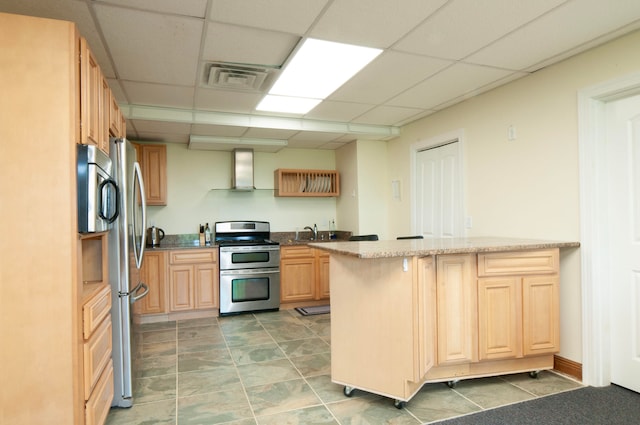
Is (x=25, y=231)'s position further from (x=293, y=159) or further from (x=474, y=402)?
(x=293, y=159)

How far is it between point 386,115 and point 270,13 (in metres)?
2.43

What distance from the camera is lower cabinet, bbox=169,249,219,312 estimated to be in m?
4.61

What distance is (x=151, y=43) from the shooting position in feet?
7.97

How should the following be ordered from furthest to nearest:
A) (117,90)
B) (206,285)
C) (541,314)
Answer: (206,285), (117,90), (541,314)

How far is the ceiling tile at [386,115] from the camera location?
160 inches

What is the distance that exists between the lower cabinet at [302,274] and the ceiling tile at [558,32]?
320 centimetres

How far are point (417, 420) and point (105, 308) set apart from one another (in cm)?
192

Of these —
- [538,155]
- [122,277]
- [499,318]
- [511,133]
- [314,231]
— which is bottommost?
[499,318]

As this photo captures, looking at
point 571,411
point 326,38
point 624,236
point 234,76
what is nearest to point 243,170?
point 234,76

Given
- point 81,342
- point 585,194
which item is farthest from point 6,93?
point 585,194

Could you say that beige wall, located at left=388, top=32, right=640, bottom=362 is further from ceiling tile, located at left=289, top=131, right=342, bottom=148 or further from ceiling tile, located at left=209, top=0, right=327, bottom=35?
ceiling tile, located at left=209, top=0, right=327, bottom=35

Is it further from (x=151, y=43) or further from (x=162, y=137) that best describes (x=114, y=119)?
(x=162, y=137)

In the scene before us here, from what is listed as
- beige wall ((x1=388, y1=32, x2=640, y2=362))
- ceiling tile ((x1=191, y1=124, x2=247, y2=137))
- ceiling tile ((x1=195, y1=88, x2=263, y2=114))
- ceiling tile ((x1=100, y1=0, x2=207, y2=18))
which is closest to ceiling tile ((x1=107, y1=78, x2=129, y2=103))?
ceiling tile ((x1=195, y1=88, x2=263, y2=114))

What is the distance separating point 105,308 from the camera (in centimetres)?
216
